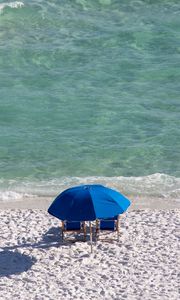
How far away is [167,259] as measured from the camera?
1947 centimetres

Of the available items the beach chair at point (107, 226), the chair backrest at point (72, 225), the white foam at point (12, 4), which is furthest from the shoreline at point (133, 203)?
the white foam at point (12, 4)

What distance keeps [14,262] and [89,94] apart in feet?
40.8

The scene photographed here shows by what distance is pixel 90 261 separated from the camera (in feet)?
63.6

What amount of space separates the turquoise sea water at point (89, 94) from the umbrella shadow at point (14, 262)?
4.34 meters

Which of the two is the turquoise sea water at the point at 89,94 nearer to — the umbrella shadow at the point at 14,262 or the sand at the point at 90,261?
the sand at the point at 90,261

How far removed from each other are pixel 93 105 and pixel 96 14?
28.1 feet

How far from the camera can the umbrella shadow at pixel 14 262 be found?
62.4 ft

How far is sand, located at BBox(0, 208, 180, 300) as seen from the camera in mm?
18203

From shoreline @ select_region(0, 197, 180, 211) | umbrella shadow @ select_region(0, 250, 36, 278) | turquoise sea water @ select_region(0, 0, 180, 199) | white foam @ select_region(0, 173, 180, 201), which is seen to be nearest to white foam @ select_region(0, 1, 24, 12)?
turquoise sea water @ select_region(0, 0, 180, 199)

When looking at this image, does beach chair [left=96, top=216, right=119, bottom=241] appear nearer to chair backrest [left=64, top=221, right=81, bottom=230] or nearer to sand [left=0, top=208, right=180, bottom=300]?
sand [left=0, top=208, right=180, bottom=300]

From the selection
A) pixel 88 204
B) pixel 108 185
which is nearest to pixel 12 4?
pixel 108 185

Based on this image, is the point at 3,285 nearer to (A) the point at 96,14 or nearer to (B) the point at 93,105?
(B) the point at 93,105

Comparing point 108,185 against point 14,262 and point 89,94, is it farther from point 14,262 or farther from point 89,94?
point 89,94

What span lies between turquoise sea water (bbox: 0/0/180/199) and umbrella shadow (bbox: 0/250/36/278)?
4337 mm
